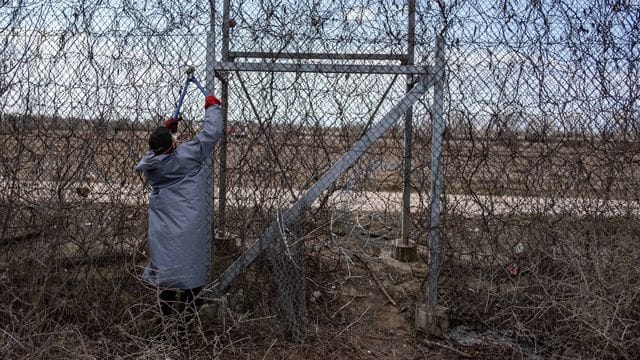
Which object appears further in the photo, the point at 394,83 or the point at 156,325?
the point at 394,83

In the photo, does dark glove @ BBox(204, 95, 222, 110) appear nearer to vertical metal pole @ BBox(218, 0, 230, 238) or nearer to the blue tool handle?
the blue tool handle

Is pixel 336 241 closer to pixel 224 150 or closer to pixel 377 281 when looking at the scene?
pixel 377 281

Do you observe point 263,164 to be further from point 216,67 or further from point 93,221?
point 93,221

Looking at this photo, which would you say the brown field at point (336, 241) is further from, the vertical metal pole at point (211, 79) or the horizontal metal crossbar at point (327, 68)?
the horizontal metal crossbar at point (327, 68)

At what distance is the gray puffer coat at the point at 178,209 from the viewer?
339 centimetres

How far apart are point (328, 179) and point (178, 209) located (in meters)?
0.97

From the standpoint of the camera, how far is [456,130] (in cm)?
390

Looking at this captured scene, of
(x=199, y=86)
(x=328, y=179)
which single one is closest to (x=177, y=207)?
(x=199, y=86)

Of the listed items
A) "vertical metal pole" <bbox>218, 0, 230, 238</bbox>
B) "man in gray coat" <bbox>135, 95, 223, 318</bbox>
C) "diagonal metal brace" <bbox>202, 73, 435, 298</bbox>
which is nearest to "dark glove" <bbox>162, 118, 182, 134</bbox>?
"man in gray coat" <bbox>135, 95, 223, 318</bbox>

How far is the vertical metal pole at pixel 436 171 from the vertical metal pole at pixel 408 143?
0.21 metres

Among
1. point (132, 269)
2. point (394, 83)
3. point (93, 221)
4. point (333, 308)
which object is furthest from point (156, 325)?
point (394, 83)

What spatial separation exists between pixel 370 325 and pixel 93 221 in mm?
2056

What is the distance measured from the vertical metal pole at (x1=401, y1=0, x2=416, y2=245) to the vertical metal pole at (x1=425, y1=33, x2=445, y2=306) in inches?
8.3

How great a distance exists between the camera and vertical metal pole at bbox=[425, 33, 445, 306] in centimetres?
371
